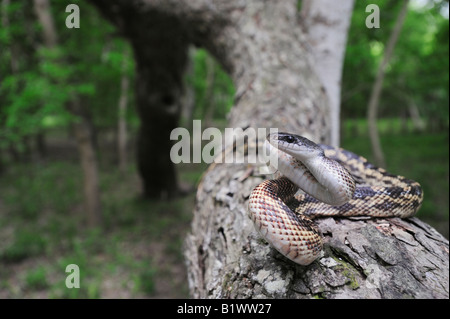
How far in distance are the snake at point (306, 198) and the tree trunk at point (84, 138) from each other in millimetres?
6750

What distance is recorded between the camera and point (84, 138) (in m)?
8.15

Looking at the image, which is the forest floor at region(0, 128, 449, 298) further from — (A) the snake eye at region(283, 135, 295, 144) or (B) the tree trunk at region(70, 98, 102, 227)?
(A) the snake eye at region(283, 135, 295, 144)

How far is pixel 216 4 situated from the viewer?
4102 millimetres

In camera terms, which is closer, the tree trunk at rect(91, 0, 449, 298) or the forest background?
the tree trunk at rect(91, 0, 449, 298)

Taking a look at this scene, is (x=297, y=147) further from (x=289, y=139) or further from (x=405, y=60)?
(x=405, y=60)

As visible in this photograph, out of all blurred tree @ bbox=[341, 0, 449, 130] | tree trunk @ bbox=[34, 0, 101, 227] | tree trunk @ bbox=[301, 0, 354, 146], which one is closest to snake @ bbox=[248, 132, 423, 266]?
tree trunk @ bbox=[301, 0, 354, 146]

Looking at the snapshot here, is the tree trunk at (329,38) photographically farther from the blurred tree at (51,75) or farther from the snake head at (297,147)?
the blurred tree at (51,75)

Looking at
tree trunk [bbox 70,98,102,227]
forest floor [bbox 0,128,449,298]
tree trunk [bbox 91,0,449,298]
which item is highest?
tree trunk [bbox 91,0,449,298]

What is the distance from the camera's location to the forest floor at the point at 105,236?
18.9 ft

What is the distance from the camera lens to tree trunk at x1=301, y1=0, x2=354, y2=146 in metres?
3.94

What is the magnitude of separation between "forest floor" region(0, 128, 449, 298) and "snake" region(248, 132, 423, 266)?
2847mm

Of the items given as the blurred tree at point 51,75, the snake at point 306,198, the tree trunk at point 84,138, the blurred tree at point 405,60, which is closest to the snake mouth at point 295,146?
the snake at point 306,198
